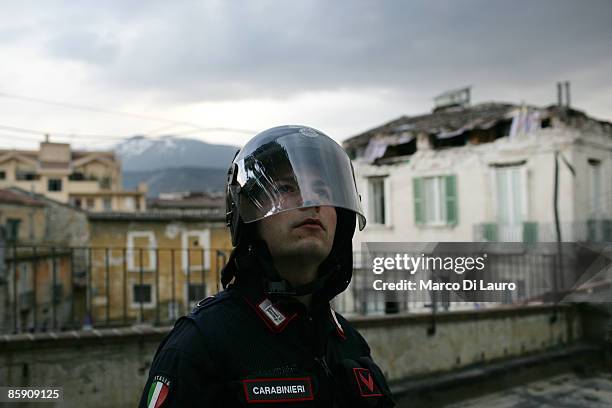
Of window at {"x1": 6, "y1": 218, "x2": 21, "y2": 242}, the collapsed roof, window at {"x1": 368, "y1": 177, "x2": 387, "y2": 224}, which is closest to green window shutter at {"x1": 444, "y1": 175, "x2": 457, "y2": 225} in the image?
the collapsed roof

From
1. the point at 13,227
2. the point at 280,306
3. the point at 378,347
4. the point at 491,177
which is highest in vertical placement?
the point at 491,177

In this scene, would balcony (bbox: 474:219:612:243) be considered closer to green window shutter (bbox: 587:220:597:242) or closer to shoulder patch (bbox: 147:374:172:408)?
green window shutter (bbox: 587:220:597:242)

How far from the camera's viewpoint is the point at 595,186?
15844 millimetres

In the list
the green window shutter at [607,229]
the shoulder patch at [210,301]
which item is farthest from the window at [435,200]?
the shoulder patch at [210,301]

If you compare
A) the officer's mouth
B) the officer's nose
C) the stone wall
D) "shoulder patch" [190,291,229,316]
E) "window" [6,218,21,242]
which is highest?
"window" [6,218,21,242]

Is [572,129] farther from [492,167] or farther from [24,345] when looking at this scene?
[24,345]

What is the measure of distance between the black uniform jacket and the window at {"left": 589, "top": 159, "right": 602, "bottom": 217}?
1611cm

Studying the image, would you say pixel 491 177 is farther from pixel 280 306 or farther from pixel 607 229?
pixel 280 306

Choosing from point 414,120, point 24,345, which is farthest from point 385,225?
point 24,345

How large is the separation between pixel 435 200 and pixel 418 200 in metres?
0.56

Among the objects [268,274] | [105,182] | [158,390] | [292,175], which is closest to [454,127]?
[292,175]

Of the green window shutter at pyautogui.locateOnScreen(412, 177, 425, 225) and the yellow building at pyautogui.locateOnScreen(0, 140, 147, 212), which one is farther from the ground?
the yellow building at pyautogui.locateOnScreen(0, 140, 147, 212)

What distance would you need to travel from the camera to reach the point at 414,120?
2108 centimetres

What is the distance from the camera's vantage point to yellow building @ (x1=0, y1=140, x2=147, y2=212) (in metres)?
49.2
